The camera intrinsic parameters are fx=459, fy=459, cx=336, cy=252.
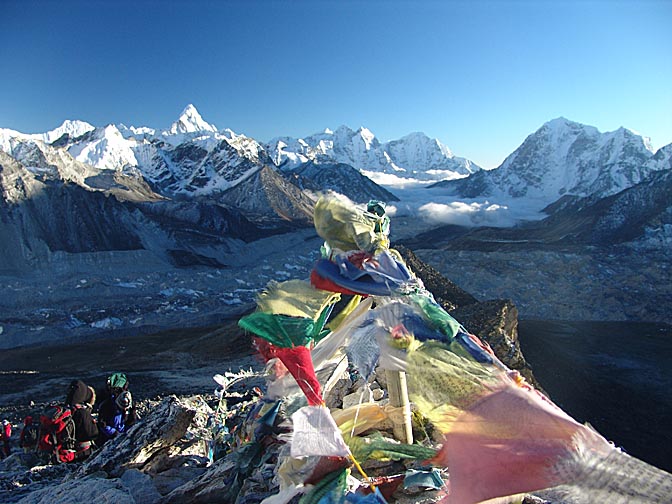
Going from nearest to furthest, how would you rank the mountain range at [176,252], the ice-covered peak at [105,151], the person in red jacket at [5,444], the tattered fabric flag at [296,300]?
the tattered fabric flag at [296,300] → the person in red jacket at [5,444] → the mountain range at [176,252] → the ice-covered peak at [105,151]

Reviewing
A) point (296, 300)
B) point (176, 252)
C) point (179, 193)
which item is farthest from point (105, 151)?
point (296, 300)

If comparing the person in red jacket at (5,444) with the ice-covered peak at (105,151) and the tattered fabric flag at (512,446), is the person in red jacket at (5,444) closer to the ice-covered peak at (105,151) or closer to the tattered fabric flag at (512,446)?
the tattered fabric flag at (512,446)

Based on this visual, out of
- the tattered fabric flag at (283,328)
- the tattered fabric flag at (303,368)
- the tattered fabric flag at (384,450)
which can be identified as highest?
the tattered fabric flag at (283,328)

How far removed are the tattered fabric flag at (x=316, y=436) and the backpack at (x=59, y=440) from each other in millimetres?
5213

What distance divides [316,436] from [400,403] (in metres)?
0.64

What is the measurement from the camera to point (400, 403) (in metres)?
2.66

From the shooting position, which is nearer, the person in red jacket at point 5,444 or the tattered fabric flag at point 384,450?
the tattered fabric flag at point 384,450

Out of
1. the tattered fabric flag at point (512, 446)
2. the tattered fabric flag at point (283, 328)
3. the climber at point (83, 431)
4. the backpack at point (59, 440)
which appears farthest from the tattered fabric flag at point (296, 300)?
the backpack at point (59, 440)

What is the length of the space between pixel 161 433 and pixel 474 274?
63110mm

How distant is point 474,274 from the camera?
64.3 m

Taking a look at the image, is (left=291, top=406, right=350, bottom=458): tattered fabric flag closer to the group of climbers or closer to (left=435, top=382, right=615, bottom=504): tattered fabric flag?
(left=435, top=382, right=615, bottom=504): tattered fabric flag

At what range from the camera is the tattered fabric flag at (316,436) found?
2.19 meters

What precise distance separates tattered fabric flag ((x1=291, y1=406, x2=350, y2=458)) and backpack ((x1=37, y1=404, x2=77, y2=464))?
17.1 ft

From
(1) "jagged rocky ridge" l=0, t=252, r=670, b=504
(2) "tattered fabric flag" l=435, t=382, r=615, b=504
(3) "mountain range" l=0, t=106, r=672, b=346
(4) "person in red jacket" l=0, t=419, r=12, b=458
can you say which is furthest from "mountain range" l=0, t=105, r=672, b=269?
(2) "tattered fabric flag" l=435, t=382, r=615, b=504
